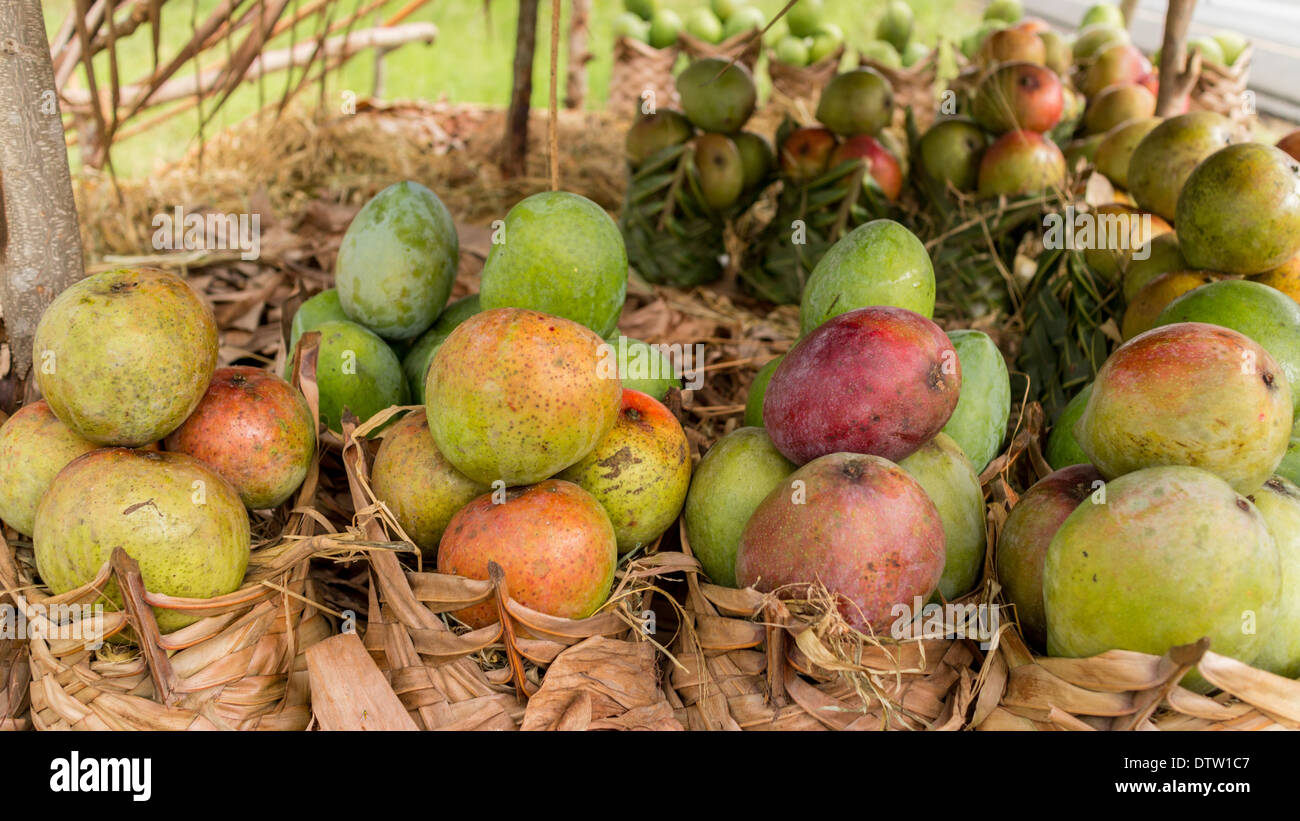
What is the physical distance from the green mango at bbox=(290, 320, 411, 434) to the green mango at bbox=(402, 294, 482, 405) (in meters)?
0.05

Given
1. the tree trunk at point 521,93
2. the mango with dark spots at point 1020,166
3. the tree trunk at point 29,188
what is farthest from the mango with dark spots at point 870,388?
the tree trunk at point 521,93

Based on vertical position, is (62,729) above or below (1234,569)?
below

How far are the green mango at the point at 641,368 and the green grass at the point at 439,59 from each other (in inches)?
140

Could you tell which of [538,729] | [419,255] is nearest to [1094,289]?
[419,255]

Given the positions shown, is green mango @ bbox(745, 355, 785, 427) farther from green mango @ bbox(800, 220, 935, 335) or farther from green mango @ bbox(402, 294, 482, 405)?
green mango @ bbox(402, 294, 482, 405)

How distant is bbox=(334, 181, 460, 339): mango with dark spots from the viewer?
1.71 metres

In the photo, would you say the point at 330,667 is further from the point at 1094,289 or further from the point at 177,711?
the point at 1094,289

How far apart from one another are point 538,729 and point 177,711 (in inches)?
18.1

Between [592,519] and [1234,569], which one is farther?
[592,519]

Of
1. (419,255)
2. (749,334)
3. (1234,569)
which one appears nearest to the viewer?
(1234,569)

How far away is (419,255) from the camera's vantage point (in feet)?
5.66

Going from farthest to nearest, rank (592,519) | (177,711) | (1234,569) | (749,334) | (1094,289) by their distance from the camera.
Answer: (749,334), (1094,289), (592,519), (177,711), (1234,569)

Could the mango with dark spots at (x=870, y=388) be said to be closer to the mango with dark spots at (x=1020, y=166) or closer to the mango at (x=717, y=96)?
the mango with dark spots at (x=1020, y=166)
